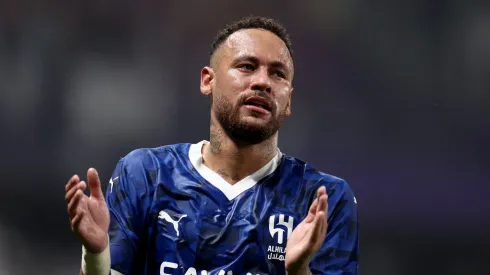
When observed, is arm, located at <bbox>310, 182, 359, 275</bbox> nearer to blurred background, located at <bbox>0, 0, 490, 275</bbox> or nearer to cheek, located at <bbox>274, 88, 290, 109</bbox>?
cheek, located at <bbox>274, 88, 290, 109</bbox>

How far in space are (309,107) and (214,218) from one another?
5.09 feet

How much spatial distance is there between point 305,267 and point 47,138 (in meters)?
2.06

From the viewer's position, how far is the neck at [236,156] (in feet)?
7.02

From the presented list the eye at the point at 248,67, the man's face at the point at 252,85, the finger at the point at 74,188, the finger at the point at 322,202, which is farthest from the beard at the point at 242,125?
the finger at the point at 74,188

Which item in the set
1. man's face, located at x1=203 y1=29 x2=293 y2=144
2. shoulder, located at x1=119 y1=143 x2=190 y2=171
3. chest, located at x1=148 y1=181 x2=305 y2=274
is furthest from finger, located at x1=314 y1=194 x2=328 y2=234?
shoulder, located at x1=119 y1=143 x2=190 y2=171

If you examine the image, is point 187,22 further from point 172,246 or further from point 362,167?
point 172,246

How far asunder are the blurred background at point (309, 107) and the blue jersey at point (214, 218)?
4.15ft

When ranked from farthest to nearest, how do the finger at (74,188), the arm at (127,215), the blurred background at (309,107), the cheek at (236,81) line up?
the blurred background at (309,107) < the cheek at (236,81) < the arm at (127,215) < the finger at (74,188)

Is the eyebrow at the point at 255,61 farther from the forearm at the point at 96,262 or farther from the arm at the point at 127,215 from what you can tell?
the forearm at the point at 96,262

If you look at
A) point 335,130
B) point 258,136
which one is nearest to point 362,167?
point 335,130

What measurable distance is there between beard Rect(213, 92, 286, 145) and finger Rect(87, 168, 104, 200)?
0.50 metres

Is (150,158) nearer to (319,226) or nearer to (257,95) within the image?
A: (257,95)

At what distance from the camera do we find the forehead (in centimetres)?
213

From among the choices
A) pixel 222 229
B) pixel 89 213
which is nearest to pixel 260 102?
pixel 222 229
